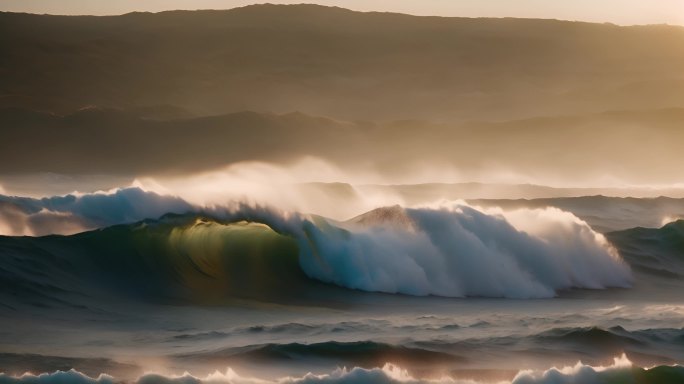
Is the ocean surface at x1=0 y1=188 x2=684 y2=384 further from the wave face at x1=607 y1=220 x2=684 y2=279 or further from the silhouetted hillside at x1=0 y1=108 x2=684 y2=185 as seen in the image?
the silhouetted hillside at x1=0 y1=108 x2=684 y2=185

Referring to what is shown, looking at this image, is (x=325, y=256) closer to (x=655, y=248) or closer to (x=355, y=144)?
(x=655, y=248)

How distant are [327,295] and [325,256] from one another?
1383 mm

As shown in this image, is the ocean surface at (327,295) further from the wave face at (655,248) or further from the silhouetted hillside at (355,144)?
the silhouetted hillside at (355,144)

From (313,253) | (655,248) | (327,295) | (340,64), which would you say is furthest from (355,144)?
(327,295)

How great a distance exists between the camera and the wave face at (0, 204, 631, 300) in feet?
56.6

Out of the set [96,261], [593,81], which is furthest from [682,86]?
[96,261]

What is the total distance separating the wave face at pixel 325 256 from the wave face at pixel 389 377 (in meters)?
4.94

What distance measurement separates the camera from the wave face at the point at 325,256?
56.6 feet

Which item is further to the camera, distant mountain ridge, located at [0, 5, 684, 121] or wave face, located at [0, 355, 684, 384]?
distant mountain ridge, located at [0, 5, 684, 121]

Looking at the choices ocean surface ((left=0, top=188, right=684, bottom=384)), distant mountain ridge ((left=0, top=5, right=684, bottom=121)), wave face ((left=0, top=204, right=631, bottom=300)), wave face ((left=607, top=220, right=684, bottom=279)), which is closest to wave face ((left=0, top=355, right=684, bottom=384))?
ocean surface ((left=0, top=188, right=684, bottom=384))

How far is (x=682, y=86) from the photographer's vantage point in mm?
86188

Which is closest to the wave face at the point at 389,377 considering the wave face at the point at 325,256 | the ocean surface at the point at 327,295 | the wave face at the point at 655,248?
the ocean surface at the point at 327,295

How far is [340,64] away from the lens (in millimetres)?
90188

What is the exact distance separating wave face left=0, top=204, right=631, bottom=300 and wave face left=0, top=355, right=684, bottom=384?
494 centimetres
